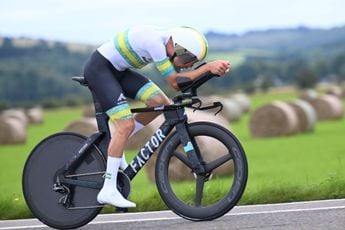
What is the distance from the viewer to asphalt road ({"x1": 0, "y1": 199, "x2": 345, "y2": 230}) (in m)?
6.30

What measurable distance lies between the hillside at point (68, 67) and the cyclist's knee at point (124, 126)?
54.8m

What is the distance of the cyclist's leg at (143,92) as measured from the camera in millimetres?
6953

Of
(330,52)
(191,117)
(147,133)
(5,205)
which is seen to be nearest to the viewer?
(5,205)

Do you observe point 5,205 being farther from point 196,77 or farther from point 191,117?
point 191,117

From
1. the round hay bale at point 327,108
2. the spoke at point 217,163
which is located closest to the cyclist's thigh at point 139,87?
the spoke at point 217,163

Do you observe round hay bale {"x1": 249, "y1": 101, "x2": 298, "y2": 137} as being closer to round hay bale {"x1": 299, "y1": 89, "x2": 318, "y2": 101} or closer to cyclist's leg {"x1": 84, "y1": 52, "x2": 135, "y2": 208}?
round hay bale {"x1": 299, "y1": 89, "x2": 318, "y2": 101}

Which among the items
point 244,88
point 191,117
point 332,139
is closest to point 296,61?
point 244,88

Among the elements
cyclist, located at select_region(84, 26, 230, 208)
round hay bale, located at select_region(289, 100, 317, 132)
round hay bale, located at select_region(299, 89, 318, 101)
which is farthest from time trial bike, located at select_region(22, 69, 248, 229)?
round hay bale, located at select_region(299, 89, 318, 101)

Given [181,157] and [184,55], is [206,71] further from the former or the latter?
[181,157]

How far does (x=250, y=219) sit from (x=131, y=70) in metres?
1.51

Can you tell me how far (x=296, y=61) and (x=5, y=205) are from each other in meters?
122

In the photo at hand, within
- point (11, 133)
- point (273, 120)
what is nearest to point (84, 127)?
point (273, 120)

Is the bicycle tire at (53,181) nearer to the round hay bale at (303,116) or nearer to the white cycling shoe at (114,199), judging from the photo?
the white cycling shoe at (114,199)

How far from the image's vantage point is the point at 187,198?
24.3 ft
